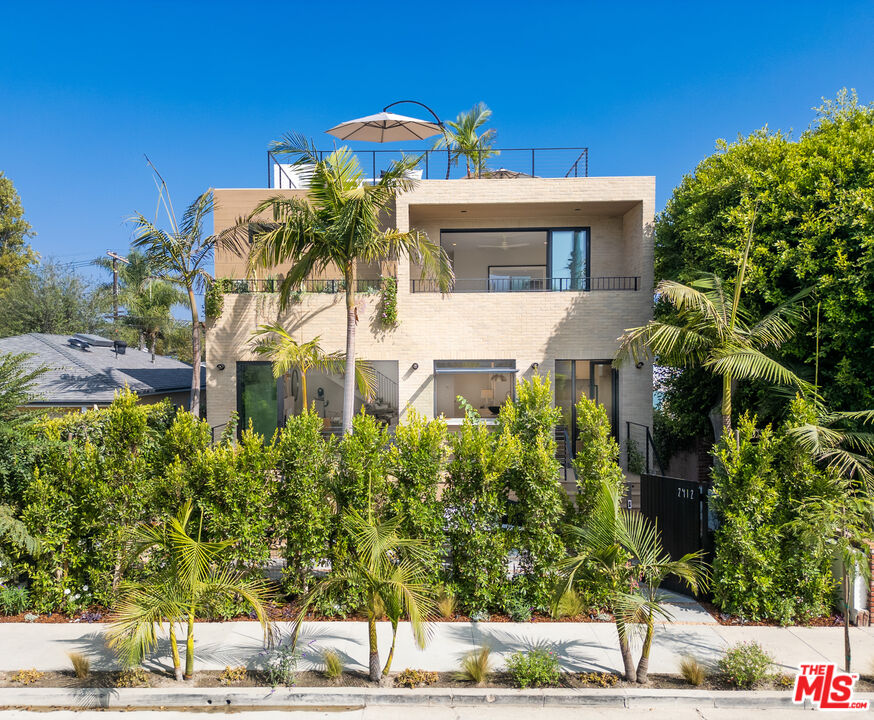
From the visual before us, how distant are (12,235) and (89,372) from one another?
1070 inches

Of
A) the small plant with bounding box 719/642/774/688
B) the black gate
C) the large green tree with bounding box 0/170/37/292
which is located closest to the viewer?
the small plant with bounding box 719/642/774/688

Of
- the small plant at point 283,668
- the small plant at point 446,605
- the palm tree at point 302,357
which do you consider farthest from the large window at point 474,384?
the small plant at point 283,668

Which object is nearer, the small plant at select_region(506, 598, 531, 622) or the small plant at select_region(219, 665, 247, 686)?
the small plant at select_region(219, 665, 247, 686)

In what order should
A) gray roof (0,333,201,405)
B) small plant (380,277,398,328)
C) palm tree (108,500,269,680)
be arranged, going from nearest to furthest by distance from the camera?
palm tree (108,500,269,680) → small plant (380,277,398,328) → gray roof (0,333,201,405)

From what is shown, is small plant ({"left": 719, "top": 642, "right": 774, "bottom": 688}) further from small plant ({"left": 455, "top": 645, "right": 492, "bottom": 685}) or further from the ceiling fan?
the ceiling fan

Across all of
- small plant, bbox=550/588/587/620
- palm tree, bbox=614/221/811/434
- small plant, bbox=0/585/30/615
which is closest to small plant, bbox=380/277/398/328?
palm tree, bbox=614/221/811/434

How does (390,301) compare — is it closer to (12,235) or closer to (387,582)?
(387,582)

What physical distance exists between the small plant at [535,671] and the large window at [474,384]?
785cm

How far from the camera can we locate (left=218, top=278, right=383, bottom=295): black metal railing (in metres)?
13.2

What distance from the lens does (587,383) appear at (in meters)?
13.5

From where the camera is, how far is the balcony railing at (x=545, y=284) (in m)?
13.6

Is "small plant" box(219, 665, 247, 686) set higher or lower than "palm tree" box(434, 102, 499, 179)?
lower

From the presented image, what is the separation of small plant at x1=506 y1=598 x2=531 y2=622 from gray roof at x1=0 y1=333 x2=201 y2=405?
34.6 ft

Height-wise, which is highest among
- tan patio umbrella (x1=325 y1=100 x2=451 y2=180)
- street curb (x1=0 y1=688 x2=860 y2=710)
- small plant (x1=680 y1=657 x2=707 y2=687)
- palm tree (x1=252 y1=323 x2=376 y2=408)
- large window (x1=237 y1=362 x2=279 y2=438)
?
tan patio umbrella (x1=325 y1=100 x2=451 y2=180)
